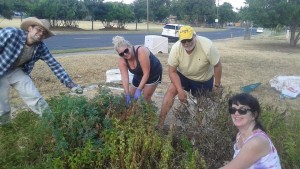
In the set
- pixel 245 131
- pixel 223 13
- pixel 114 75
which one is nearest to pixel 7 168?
pixel 245 131

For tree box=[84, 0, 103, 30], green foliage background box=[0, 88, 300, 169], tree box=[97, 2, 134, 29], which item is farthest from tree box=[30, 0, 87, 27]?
green foliage background box=[0, 88, 300, 169]

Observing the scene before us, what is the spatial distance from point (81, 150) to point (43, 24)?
1.50 m

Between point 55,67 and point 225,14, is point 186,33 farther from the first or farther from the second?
point 225,14

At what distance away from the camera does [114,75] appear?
7.96 metres

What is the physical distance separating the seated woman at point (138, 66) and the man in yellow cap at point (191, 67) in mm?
215

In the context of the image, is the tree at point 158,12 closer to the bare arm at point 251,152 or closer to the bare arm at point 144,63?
the bare arm at point 144,63

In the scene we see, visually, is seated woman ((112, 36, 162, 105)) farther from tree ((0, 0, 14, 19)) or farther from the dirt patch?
tree ((0, 0, 14, 19))

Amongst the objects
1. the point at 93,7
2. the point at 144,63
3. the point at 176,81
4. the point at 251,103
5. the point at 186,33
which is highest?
the point at 93,7

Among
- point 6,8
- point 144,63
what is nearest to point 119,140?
point 144,63

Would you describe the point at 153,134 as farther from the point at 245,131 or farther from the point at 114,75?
the point at 114,75

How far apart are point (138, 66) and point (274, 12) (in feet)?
71.7

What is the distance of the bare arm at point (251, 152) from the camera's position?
7.45 feet

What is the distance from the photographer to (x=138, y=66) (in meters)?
4.32

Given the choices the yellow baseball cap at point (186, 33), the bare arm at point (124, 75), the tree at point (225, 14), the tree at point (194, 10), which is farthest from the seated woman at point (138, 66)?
the tree at point (225, 14)
